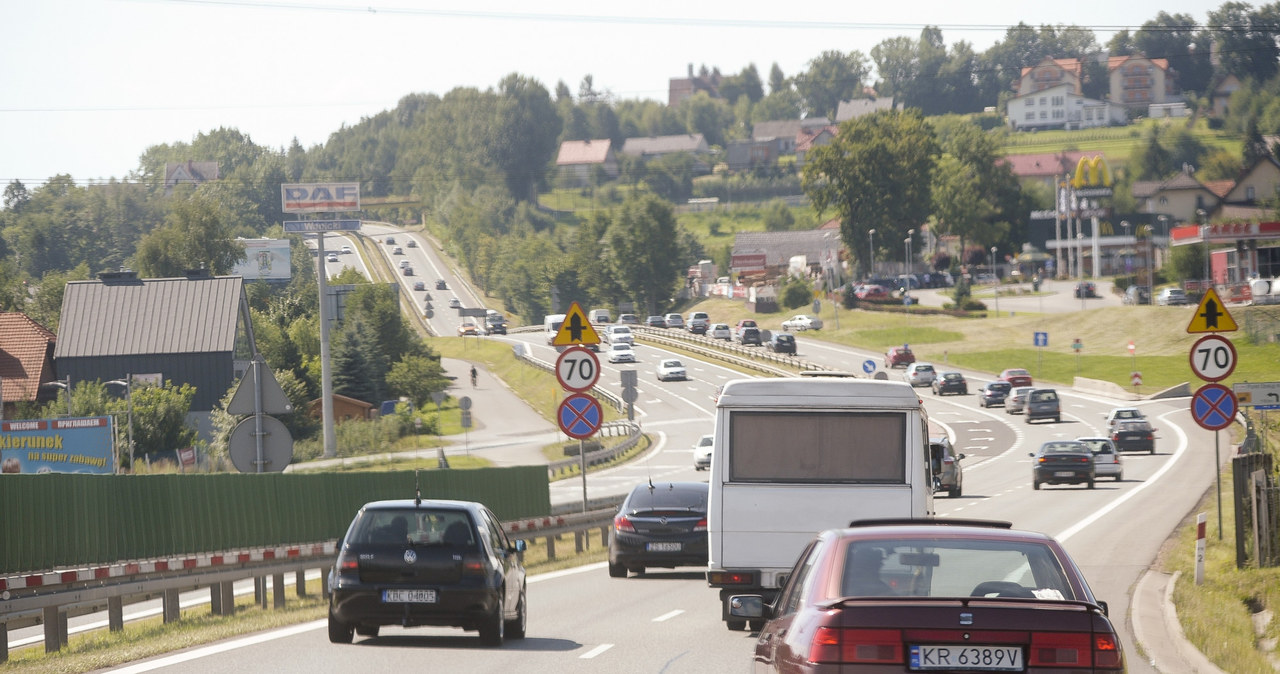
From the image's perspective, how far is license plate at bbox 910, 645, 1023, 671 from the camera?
667 cm

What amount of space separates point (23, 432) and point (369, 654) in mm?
29833

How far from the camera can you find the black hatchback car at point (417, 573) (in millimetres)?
13953

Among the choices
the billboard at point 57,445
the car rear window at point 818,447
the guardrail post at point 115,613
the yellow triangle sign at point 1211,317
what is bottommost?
the billboard at point 57,445

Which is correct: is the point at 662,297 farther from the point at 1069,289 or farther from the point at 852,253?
the point at 1069,289

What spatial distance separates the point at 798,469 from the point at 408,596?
398cm

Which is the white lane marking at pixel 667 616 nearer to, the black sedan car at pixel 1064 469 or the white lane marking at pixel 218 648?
the white lane marking at pixel 218 648

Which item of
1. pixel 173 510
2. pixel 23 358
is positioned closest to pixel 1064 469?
pixel 173 510


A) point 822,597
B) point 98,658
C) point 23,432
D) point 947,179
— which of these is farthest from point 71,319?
point 947,179

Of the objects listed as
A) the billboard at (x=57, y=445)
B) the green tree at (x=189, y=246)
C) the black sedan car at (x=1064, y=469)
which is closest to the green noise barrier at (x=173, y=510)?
the billboard at (x=57, y=445)

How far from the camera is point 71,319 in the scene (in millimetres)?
81438

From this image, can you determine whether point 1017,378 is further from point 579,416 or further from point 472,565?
A: point 472,565

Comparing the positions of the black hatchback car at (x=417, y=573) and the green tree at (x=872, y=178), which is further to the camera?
the green tree at (x=872, y=178)

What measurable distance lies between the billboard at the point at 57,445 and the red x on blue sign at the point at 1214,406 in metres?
28.9

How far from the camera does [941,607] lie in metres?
6.74
